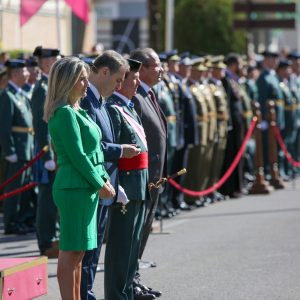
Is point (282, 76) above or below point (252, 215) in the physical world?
above

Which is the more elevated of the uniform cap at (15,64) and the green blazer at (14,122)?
the uniform cap at (15,64)

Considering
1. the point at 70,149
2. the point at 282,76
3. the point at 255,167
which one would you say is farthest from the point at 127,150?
the point at 282,76

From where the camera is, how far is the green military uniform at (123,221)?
8445 millimetres

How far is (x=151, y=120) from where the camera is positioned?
9344 mm

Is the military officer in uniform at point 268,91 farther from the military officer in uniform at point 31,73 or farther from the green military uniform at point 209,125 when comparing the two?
the military officer in uniform at point 31,73

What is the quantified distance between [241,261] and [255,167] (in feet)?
24.9

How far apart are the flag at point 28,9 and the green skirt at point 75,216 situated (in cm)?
989

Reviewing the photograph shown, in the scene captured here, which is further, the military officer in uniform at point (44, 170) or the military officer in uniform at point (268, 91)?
the military officer in uniform at point (268, 91)

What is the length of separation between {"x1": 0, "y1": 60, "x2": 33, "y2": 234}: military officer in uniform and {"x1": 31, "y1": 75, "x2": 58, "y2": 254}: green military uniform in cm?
148

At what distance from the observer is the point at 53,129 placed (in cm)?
751

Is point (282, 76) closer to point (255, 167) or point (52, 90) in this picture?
point (255, 167)

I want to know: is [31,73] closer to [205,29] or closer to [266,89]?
[266,89]

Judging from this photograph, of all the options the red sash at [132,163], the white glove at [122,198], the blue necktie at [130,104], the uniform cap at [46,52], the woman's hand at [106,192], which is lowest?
the white glove at [122,198]

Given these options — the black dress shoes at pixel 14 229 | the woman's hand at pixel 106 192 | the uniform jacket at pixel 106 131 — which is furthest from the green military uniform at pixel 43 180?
the woman's hand at pixel 106 192
